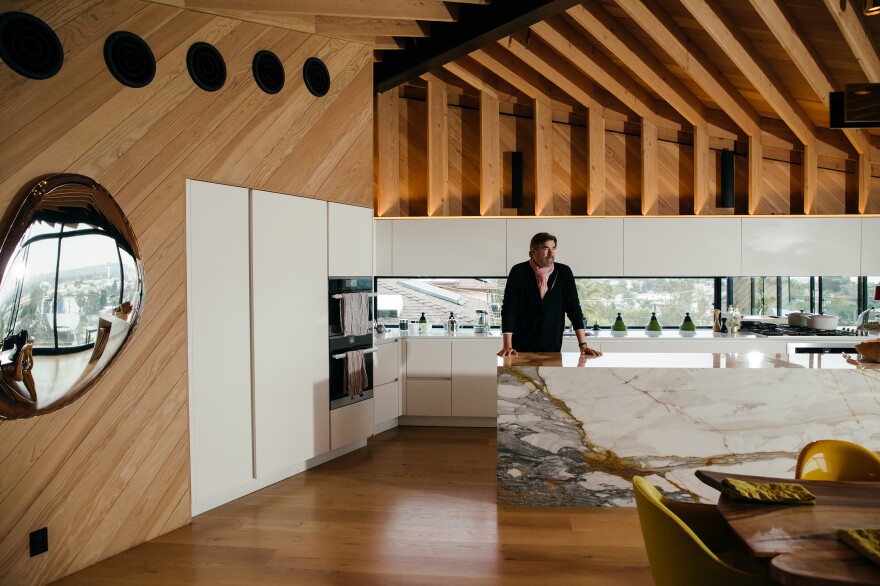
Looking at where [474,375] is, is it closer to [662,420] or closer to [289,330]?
[289,330]

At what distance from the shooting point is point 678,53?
A: 447cm

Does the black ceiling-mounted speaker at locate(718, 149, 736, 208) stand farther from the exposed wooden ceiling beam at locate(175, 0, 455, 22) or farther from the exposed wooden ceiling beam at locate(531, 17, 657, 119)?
the exposed wooden ceiling beam at locate(175, 0, 455, 22)

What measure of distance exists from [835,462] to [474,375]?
351cm

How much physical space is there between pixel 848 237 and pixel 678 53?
266 cm

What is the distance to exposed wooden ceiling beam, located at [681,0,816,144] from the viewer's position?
151 inches

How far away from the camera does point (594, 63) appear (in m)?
5.02

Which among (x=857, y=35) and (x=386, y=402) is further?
(x=386, y=402)

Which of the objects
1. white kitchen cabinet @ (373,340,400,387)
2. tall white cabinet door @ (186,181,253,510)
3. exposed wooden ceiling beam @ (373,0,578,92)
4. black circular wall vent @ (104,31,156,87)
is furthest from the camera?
white kitchen cabinet @ (373,340,400,387)

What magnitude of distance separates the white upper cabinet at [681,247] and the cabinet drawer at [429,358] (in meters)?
1.77

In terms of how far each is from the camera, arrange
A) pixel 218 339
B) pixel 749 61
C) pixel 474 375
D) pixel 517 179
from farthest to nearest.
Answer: pixel 517 179 < pixel 474 375 < pixel 749 61 < pixel 218 339

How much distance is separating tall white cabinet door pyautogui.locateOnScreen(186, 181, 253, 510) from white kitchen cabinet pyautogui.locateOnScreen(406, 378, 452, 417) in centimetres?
197

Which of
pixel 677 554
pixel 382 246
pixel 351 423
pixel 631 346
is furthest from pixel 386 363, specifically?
pixel 677 554

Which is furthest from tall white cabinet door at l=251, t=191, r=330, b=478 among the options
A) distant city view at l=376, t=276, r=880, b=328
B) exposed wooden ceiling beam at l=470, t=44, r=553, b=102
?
exposed wooden ceiling beam at l=470, t=44, r=553, b=102

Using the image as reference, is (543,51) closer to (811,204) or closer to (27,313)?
(811,204)
